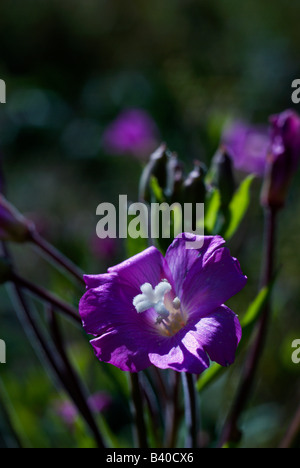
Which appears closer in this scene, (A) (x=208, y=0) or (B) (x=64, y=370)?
(B) (x=64, y=370)

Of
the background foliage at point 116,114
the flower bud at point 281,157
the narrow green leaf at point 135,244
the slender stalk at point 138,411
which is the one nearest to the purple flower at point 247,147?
the background foliage at point 116,114

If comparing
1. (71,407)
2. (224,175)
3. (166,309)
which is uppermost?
(224,175)

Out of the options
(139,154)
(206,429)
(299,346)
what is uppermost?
(139,154)

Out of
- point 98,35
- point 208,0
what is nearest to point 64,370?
point 208,0

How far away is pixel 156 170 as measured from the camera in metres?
0.57

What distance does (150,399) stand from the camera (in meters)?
0.61

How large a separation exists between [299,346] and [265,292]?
0.40m

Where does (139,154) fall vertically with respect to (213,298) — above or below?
above

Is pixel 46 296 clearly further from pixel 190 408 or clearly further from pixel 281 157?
pixel 281 157

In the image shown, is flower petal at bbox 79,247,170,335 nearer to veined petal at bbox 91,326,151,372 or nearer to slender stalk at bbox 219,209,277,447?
veined petal at bbox 91,326,151,372

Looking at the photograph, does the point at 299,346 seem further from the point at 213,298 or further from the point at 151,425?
the point at 213,298

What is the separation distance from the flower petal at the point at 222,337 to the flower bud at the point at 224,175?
0.18 m

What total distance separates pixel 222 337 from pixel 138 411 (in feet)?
0.43

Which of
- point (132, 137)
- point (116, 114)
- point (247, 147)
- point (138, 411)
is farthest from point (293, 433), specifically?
point (116, 114)
